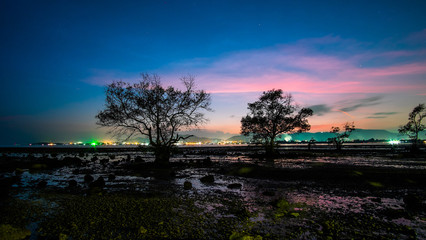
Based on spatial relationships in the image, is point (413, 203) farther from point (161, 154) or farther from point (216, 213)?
point (161, 154)

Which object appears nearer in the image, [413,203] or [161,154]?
[413,203]

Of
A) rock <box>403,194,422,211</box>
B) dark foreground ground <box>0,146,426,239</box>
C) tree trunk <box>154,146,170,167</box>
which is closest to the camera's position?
dark foreground ground <box>0,146,426,239</box>

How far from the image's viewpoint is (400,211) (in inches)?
307

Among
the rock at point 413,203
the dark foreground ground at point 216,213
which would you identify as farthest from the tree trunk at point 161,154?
the rock at point 413,203

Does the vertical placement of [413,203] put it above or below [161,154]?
below

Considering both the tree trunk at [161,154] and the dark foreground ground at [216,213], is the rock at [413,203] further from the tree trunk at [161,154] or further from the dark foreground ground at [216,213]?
the tree trunk at [161,154]

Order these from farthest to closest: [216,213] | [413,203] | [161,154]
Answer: [161,154]
[413,203]
[216,213]

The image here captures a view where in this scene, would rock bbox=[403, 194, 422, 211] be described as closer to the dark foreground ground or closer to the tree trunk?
the dark foreground ground

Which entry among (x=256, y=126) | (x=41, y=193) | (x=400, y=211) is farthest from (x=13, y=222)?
(x=256, y=126)

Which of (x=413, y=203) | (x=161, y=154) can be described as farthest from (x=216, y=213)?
(x=161, y=154)

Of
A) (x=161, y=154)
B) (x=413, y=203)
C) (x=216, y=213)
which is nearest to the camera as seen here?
(x=216, y=213)

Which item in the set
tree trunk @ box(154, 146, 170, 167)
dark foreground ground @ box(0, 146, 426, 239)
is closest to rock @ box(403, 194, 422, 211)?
dark foreground ground @ box(0, 146, 426, 239)

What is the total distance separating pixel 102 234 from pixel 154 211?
2.27 metres

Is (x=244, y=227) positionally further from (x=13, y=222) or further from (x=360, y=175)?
(x=360, y=175)
